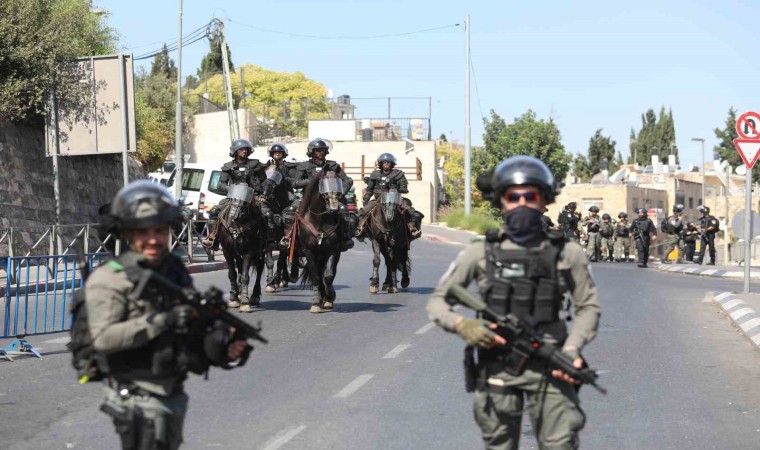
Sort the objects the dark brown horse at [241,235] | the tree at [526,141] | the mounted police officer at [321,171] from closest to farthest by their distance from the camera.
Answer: the mounted police officer at [321,171], the dark brown horse at [241,235], the tree at [526,141]

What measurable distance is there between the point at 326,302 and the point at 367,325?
1.74 metres

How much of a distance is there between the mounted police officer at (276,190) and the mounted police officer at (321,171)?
15.2 inches

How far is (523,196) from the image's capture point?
532 cm

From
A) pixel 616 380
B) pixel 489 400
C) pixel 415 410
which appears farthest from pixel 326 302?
pixel 489 400

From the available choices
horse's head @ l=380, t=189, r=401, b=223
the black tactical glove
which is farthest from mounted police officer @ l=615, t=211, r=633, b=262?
the black tactical glove

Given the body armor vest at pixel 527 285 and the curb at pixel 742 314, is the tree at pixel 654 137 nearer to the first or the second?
the curb at pixel 742 314

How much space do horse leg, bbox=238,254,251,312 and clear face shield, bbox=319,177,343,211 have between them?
1610mm

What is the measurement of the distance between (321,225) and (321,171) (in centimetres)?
76

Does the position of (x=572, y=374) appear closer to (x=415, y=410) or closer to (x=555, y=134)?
(x=415, y=410)

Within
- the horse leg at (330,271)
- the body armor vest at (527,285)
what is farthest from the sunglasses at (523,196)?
the horse leg at (330,271)

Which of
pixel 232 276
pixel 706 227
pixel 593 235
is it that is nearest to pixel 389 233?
pixel 232 276

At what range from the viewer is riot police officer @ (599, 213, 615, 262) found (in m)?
41.3

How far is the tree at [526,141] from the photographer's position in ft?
241

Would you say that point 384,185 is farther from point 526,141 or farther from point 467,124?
point 526,141
